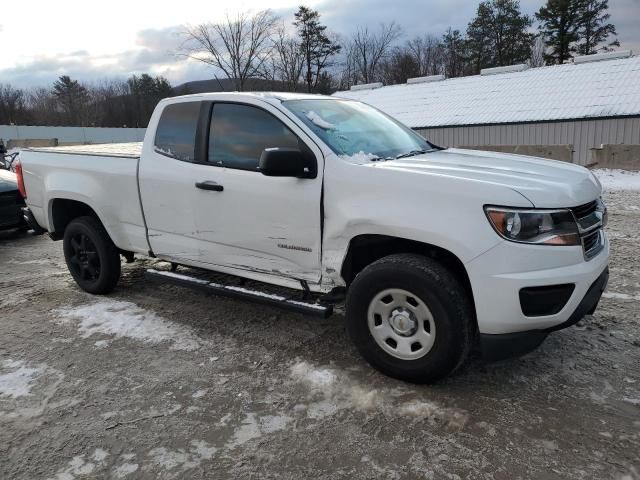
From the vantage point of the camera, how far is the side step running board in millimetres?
3619

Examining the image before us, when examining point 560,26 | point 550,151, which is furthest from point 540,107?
point 560,26

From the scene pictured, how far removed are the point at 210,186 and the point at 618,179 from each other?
12394 millimetres

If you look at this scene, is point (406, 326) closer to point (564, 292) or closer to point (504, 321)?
point (504, 321)

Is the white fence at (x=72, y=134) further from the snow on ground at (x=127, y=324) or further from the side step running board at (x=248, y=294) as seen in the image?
the side step running board at (x=248, y=294)

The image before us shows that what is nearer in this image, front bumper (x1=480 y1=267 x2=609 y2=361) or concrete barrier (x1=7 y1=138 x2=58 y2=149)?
front bumper (x1=480 y1=267 x2=609 y2=361)

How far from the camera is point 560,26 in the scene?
151ft

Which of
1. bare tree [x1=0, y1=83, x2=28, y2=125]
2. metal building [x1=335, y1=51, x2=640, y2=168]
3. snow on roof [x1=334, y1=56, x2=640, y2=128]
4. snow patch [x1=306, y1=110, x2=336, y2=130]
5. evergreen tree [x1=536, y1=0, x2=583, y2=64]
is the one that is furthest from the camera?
bare tree [x1=0, y1=83, x2=28, y2=125]

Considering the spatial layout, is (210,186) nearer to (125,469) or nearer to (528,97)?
(125,469)

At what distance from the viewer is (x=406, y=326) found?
3.22m

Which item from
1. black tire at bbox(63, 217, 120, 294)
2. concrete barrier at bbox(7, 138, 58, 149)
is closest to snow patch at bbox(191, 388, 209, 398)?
black tire at bbox(63, 217, 120, 294)

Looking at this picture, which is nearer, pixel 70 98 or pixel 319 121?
pixel 319 121

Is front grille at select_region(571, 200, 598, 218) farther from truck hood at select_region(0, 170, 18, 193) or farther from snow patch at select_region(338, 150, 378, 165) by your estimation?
truck hood at select_region(0, 170, 18, 193)

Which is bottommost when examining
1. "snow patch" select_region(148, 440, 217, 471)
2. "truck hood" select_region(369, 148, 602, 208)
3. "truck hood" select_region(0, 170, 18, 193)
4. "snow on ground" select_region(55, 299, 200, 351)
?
"snow patch" select_region(148, 440, 217, 471)

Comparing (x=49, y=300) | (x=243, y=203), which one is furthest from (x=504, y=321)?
(x=49, y=300)
